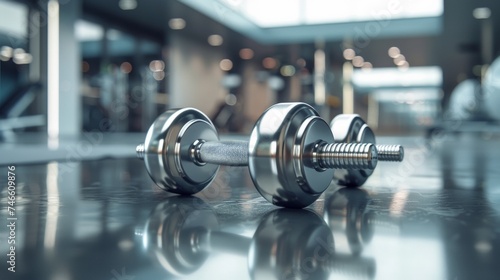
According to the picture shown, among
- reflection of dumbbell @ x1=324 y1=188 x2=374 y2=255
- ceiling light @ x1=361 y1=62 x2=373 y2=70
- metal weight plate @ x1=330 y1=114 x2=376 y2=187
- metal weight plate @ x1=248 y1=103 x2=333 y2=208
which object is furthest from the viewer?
ceiling light @ x1=361 y1=62 x2=373 y2=70

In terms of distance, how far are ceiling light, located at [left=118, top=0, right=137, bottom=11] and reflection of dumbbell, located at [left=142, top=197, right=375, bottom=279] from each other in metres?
7.00

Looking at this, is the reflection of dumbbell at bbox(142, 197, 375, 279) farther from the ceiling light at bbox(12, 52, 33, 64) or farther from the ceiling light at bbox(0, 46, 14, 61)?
the ceiling light at bbox(12, 52, 33, 64)

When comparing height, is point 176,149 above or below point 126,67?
below

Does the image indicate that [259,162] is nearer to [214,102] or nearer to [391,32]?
[391,32]

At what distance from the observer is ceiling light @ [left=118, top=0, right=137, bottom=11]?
7.20 meters

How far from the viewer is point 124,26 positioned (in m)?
8.50

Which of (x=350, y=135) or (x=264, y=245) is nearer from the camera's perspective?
(x=264, y=245)

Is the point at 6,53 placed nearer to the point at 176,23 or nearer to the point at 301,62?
the point at 176,23

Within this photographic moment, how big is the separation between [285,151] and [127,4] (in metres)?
7.28

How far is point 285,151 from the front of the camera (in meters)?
0.71

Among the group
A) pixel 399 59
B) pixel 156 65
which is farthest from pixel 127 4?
pixel 399 59

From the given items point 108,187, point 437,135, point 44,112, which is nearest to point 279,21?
point 437,135

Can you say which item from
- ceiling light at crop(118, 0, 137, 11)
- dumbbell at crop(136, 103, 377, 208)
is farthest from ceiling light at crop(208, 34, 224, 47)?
dumbbell at crop(136, 103, 377, 208)

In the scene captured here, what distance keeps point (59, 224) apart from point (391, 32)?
946 centimetres
